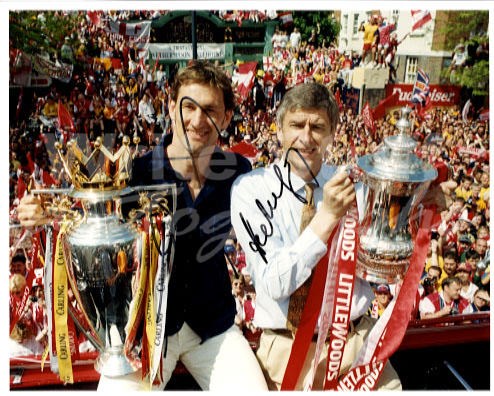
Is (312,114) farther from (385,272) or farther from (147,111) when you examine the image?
(147,111)

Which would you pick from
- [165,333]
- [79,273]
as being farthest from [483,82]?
[79,273]

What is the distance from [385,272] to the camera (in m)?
1.94

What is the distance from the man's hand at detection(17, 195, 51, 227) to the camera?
6.20 feet

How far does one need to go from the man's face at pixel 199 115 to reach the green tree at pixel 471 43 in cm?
120

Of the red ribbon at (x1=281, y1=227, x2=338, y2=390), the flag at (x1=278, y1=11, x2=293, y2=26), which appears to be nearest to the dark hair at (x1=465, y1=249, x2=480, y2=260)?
the red ribbon at (x1=281, y1=227, x2=338, y2=390)

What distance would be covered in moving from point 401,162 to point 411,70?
3.10 feet

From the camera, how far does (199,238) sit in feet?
6.66

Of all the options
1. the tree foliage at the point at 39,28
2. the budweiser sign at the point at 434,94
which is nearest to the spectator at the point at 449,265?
the budweiser sign at the point at 434,94

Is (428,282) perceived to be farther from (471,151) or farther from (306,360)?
(306,360)

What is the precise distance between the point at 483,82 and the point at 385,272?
145cm

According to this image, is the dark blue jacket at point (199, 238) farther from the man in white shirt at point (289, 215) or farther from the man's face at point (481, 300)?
the man's face at point (481, 300)

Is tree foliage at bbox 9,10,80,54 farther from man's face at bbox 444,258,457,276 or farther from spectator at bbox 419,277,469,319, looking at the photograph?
man's face at bbox 444,258,457,276

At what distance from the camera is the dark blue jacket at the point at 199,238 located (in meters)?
2.01

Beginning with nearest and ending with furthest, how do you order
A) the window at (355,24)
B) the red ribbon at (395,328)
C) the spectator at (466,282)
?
the red ribbon at (395,328) < the window at (355,24) < the spectator at (466,282)
